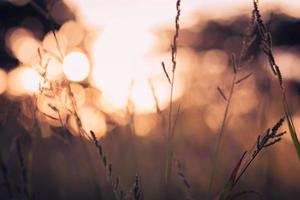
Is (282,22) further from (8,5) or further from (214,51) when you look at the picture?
(8,5)

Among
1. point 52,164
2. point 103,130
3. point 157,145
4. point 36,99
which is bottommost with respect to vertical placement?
point 157,145

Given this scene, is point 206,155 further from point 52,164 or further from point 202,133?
point 52,164

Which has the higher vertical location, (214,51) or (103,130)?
(103,130)

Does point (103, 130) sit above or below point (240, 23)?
above

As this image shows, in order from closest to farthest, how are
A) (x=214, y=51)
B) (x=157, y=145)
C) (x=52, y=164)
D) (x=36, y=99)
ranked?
(x=36, y=99), (x=52, y=164), (x=157, y=145), (x=214, y=51)

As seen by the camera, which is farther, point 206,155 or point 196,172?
point 206,155

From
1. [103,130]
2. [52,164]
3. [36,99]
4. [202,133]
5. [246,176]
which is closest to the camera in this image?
[36,99]

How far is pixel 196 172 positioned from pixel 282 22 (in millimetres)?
17441

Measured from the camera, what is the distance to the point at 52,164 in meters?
5.78

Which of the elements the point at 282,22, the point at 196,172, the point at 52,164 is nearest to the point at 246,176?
the point at 196,172

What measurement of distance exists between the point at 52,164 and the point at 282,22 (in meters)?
17.0

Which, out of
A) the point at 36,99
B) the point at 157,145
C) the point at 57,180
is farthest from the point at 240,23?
the point at 36,99

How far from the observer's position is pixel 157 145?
763 cm

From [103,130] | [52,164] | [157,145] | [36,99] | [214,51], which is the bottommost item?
[214,51]
